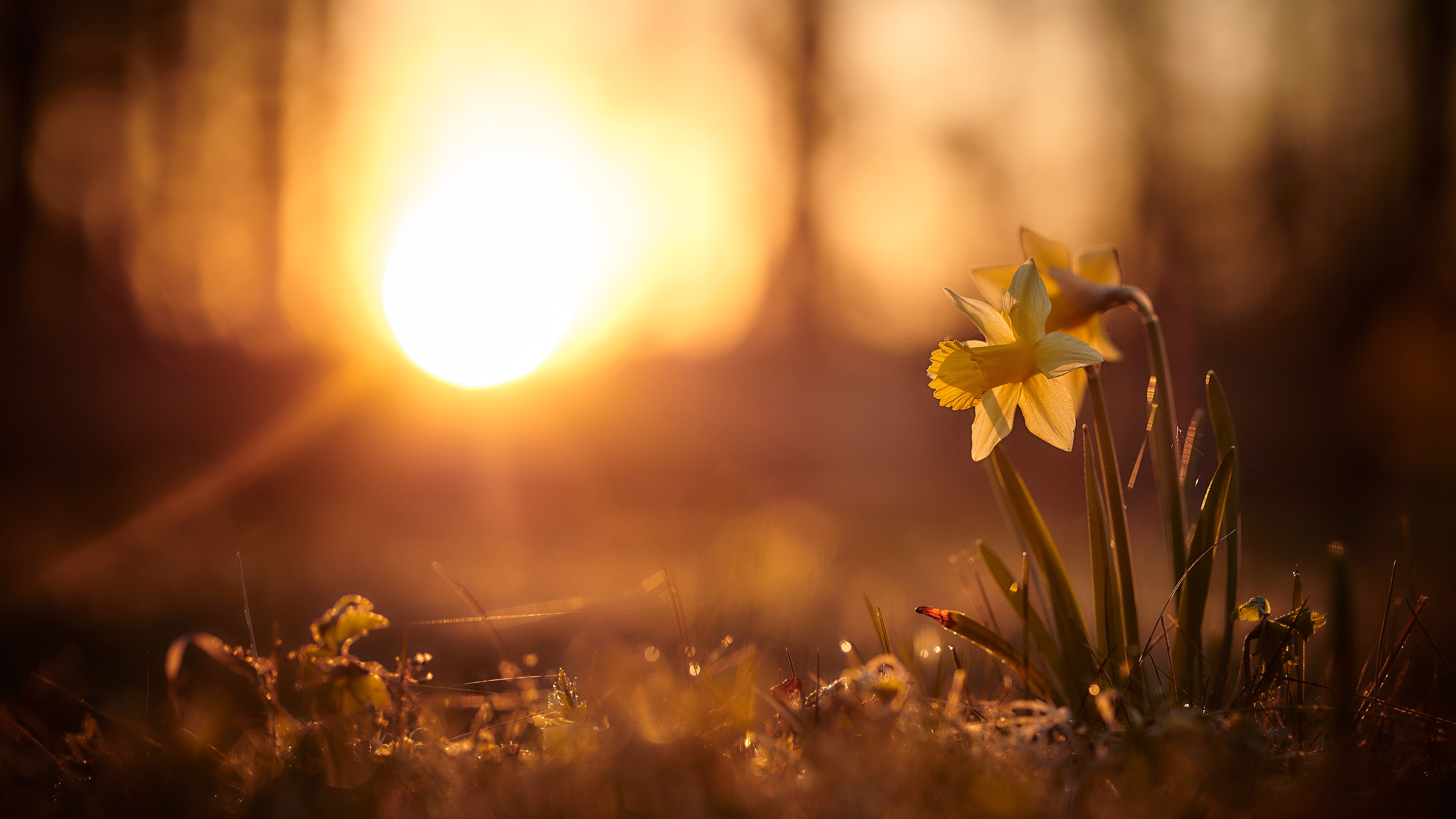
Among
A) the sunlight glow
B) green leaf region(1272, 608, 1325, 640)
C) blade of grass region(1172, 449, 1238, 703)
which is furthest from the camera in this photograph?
the sunlight glow

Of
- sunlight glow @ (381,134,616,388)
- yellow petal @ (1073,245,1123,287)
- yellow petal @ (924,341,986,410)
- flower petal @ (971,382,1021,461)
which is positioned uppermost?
sunlight glow @ (381,134,616,388)

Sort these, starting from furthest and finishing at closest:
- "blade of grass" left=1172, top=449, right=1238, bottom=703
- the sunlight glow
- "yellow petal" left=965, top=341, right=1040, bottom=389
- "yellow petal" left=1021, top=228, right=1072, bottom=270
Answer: the sunlight glow
"yellow petal" left=1021, top=228, right=1072, bottom=270
"yellow petal" left=965, top=341, right=1040, bottom=389
"blade of grass" left=1172, top=449, right=1238, bottom=703

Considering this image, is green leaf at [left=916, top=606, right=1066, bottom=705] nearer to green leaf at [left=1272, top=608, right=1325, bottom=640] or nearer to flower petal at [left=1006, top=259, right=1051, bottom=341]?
green leaf at [left=1272, top=608, right=1325, bottom=640]

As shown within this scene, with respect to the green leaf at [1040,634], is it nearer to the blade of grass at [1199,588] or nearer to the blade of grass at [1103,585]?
the blade of grass at [1103,585]

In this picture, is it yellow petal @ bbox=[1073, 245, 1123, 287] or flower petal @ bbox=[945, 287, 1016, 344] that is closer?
flower petal @ bbox=[945, 287, 1016, 344]

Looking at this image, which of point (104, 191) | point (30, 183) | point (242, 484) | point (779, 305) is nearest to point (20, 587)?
point (242, 484)

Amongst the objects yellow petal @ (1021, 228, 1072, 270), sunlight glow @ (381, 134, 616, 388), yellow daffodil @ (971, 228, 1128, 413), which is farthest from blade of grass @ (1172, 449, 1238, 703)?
sunlight glow @ (381, 134, 616, 388)

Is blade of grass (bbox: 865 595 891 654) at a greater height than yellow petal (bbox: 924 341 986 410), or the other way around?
yellow petal (bbox: 924 341 986 410)

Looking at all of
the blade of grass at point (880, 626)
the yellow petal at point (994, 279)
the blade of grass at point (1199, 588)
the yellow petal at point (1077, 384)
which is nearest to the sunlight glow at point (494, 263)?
the yellow petal at point (994, 279)
